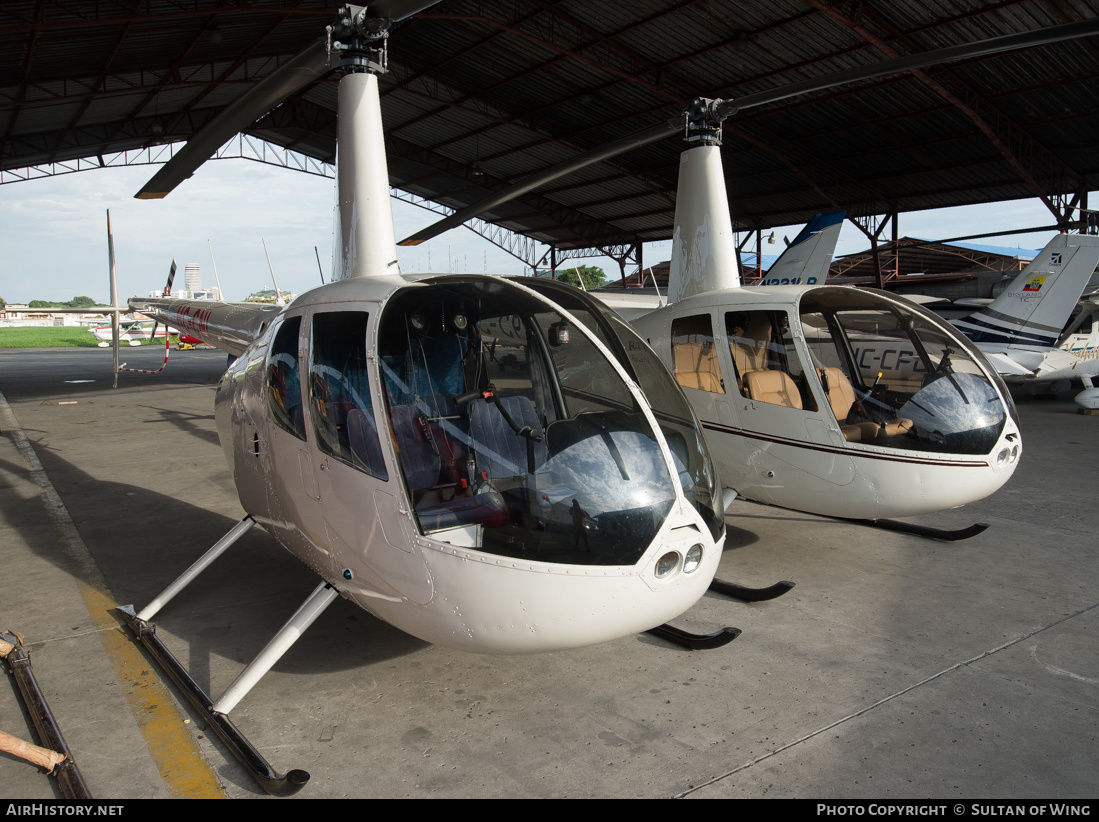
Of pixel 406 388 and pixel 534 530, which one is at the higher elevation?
pixel 406 388

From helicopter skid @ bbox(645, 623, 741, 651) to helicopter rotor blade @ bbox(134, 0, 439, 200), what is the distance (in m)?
3.50

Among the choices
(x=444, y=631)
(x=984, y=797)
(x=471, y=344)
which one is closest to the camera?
(x=984, y=797)

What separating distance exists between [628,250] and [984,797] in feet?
92.4

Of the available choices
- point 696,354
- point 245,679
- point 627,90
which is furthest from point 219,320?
point 627,90


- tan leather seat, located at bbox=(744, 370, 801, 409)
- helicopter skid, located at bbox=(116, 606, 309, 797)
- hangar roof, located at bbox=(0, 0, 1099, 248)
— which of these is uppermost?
hangar roof, located at bbox=(0, 0, 1099, 248)

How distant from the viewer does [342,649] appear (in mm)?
3912

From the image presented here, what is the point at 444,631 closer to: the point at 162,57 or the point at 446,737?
the point at 446,737

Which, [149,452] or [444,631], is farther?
[149,452]

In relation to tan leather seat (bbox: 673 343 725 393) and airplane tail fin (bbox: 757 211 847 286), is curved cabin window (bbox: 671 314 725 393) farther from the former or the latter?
airplane tail fin (bbox: 757 211 847 286)

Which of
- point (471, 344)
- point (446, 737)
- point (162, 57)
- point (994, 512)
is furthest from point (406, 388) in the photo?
point (162, 57)

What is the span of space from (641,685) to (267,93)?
4464mm

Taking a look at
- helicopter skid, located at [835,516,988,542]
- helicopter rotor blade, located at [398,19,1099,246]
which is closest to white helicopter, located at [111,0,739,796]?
helicopter rotor blade, located at [398,19,1099,246]

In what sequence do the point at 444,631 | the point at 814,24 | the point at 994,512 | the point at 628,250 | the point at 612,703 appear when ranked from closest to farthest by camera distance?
the point at 444,631 < the point at 612,703 < the point at 994,512 < the point at 814,24 < the point at 628,250

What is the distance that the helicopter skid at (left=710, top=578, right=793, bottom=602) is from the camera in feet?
15.0
